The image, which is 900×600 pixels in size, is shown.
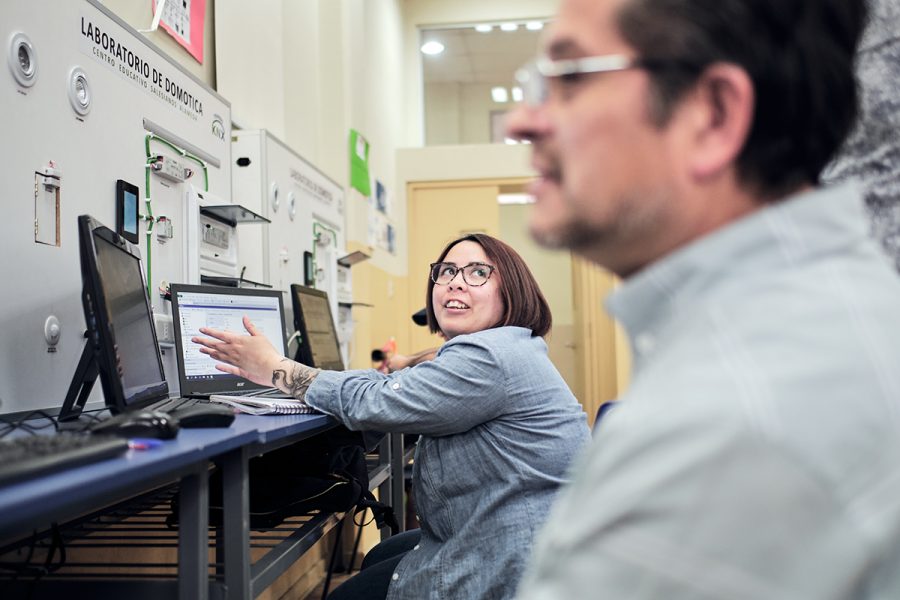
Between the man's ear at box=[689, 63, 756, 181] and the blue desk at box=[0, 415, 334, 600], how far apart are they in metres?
0.60

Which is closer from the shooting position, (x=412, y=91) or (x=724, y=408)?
(x=724, y=408)

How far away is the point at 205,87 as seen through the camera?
2.40m

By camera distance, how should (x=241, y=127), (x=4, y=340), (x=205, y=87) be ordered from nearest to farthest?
1. (x=4, y=340)
2. (x=205, y=87)
3. (x=241, y=127)

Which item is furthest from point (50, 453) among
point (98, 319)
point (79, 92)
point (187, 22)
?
point (187, 22)

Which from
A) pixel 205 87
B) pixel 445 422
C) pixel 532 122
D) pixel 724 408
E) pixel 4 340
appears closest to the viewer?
pixel 724 408

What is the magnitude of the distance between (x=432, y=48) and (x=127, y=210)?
5.33 m

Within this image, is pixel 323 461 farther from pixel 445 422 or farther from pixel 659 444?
pixel 659 444

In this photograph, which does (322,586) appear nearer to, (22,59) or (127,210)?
(127,210)

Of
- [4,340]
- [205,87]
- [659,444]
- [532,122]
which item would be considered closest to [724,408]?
[659,444]

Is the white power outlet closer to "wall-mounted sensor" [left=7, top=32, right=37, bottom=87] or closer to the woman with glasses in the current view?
the woman with glasses

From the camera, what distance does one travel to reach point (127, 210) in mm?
1864

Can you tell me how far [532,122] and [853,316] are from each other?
30cm

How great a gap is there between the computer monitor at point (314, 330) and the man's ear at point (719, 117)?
2048mm

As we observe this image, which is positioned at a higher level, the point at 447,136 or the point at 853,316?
the point at 447,136
